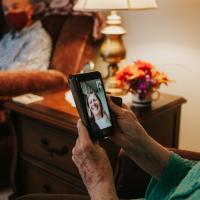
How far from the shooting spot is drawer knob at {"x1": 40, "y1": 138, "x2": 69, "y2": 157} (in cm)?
136

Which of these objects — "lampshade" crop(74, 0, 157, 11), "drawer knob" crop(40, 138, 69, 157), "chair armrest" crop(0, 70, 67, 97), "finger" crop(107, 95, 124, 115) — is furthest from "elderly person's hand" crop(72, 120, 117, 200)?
"chair armrest" crop(0, 70, 67, 97)

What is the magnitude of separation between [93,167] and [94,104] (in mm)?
148

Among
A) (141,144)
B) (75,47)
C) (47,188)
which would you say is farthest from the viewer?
(75,47)

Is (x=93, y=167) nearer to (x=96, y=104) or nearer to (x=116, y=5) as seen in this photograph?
(x=96, y=104)

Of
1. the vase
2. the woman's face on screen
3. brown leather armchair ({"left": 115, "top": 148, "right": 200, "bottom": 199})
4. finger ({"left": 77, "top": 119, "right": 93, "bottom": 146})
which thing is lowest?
brown leather armchair ({"left": 115, "top": 148, "right": 200, "bottom": 199})

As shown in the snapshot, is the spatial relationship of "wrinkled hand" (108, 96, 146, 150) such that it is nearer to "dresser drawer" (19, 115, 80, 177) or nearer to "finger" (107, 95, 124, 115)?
"finger" (107, 95, 124, 115)

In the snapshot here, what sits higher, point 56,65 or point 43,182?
point 56,65

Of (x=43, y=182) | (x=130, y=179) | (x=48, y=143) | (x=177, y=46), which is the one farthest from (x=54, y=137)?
(x=177, y=46)

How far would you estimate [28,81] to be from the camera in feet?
5.41

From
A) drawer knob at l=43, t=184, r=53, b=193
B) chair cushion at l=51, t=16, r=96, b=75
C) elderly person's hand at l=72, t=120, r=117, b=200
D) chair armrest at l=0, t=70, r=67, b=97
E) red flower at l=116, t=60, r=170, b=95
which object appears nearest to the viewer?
elderly person's hand at l=72, t=120, r=117, b=200

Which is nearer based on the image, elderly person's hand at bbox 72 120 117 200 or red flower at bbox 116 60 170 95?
elderly person's hand at bbox 72 120 117 200

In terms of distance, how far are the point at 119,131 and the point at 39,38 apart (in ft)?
3.75

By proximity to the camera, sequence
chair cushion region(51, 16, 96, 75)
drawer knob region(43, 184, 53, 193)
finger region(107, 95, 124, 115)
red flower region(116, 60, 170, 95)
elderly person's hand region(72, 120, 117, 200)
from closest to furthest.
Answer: elderly person's hand region(72, 120, 117, 200) < finger region(107, 95, 124, 115) < red flower region(116, 60, 170, 95) < drawer knob region(43, 184, 53, 193) < chair cushion region(51, 16, 96, 75)

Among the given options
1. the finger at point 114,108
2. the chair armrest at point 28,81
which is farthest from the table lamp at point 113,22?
the finger at point 114,108
